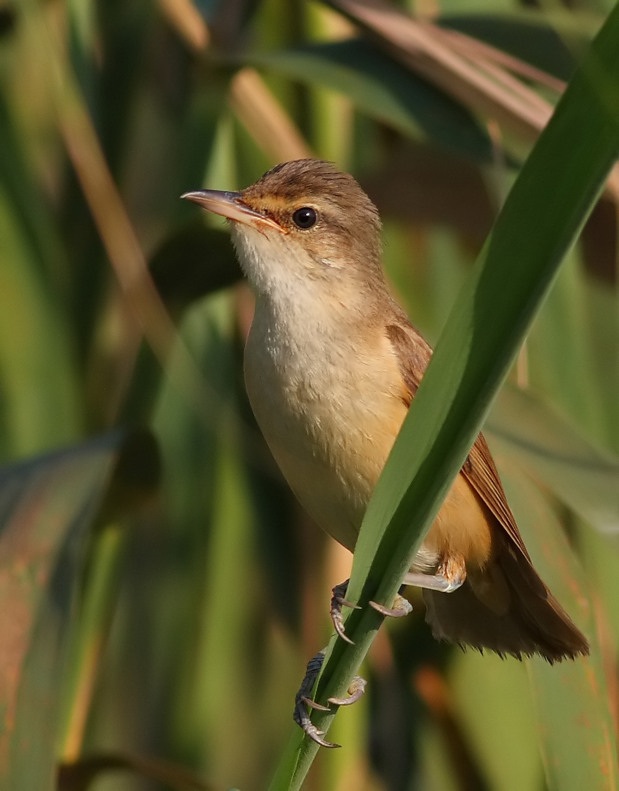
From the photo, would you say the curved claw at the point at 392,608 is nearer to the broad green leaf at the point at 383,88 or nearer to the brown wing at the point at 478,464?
the brown wing at the point at 478,464

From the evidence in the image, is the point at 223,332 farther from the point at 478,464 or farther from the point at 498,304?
the point at 498,304

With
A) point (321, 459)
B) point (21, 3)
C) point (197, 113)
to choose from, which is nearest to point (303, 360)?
point (321, 459)

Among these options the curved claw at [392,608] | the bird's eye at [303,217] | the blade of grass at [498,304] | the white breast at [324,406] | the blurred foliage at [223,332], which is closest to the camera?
the blade of grass at [498,304]

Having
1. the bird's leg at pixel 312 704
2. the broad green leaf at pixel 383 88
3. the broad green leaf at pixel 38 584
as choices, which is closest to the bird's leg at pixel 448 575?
the bird's leg at pixel 312 704

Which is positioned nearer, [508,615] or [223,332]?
[508,615]

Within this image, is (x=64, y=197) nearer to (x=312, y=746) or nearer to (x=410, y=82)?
(x=410, y=82)

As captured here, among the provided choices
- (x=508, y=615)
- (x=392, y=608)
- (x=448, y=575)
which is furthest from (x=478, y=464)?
(x=392, y=608)
